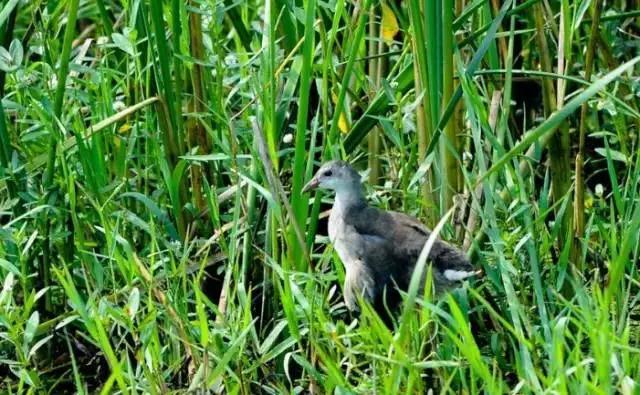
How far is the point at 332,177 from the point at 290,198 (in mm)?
165

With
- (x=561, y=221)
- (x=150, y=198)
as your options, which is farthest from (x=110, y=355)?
(x=561, y=221)

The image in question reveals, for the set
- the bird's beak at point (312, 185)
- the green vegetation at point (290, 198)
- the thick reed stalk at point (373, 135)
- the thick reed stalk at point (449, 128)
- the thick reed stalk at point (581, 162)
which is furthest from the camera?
the thick reed stalk at point (373, 135)

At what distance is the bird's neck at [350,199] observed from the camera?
4703 millimetres

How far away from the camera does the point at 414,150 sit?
470 centimetres

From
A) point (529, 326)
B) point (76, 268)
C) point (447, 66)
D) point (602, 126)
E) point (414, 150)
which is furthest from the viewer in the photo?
point (602, 126)

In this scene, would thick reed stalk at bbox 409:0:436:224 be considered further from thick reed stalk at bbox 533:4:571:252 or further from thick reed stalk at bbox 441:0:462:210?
thick reed stalk at bbox 533:4:571:252

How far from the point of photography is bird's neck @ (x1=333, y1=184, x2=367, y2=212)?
15.4ft

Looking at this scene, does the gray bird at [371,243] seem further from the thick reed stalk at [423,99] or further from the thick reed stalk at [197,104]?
the thick reed stalk at [197,104]

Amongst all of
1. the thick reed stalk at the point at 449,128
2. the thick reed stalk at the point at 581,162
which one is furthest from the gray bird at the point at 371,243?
the thick reed stalk at the point at 581,162

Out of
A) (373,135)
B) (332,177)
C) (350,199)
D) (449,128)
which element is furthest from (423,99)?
(373,135)

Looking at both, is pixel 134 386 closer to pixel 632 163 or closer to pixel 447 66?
pixel 447 66

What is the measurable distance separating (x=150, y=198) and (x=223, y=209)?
247 millimetres

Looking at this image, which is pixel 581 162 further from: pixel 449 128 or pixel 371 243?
pixel 371 243

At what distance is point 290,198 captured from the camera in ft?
15.4
